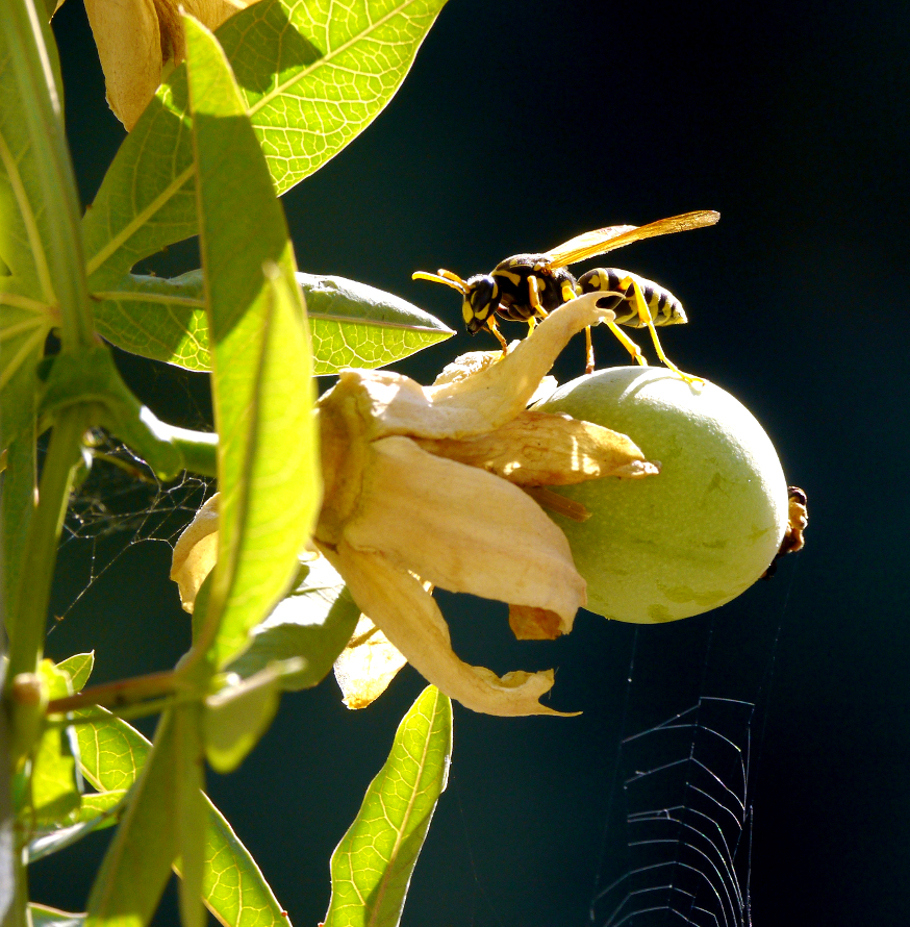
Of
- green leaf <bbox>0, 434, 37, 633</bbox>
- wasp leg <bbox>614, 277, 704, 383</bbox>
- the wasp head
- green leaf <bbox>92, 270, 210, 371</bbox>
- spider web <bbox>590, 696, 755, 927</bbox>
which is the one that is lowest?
spider web <bbox>590, 696, 755, 927</bbox>

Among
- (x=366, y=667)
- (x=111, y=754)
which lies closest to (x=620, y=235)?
(x=366, y=667)

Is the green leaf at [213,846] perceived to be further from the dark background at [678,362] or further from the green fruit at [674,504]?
the dark background at [678,362]

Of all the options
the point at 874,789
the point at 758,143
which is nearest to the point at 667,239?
the point at 758,143

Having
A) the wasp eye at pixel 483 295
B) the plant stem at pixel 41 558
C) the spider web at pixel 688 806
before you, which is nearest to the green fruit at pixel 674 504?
the plant stem at pixel 41 558

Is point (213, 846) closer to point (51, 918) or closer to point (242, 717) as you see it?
point (51, 918)

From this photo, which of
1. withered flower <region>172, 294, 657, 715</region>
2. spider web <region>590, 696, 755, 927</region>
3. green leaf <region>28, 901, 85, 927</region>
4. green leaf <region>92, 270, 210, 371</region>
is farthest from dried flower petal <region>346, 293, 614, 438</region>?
spider web <region>590, 696, 755, 927</region>

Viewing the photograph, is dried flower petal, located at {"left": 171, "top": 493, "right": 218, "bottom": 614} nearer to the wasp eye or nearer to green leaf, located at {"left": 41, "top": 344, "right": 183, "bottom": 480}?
green leaf, located at {"left": 41, "top": 344, "right": 183, "bottom": 480}
